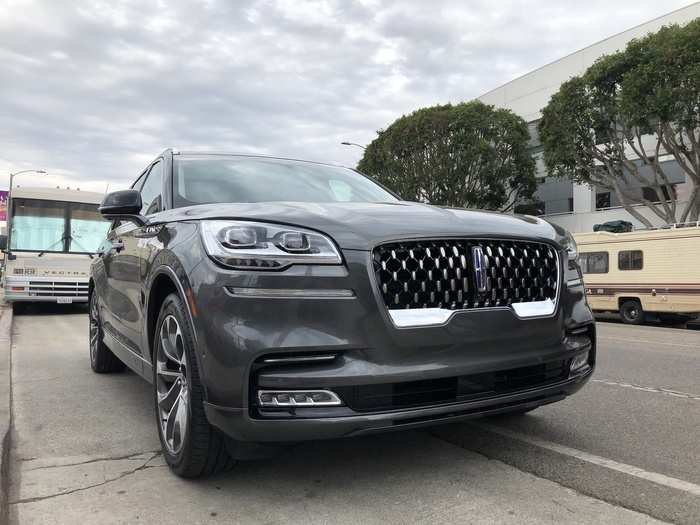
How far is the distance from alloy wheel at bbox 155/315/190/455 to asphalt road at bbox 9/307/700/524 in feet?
0.73

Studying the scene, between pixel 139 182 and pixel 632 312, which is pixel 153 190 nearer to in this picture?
pixel 139 182

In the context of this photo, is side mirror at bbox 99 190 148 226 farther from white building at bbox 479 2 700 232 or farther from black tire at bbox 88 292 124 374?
white building at bbox 479 2 700 232

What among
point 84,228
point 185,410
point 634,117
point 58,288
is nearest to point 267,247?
point 185,410

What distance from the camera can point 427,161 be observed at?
2833 cm

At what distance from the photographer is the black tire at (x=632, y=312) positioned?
1552 cm

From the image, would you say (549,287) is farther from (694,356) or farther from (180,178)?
(694,356)

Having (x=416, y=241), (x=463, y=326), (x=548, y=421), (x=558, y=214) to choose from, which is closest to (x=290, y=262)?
(x=416, y=241)

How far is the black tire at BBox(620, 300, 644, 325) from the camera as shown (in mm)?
15516

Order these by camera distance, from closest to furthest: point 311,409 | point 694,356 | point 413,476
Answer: point 311,409
point 413,476
point 694,356

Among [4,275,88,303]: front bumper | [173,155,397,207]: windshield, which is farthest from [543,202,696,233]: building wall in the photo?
[173,155,397,207]: windshield

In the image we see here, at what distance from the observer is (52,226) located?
540 inches

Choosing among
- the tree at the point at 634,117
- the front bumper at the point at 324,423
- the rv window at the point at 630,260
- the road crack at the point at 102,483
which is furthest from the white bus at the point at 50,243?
the tree at the point at 634,117

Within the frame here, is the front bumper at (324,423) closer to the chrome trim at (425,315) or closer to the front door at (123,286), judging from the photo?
the chrome trim at (425,315)

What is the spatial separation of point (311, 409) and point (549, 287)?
135 centimetres
